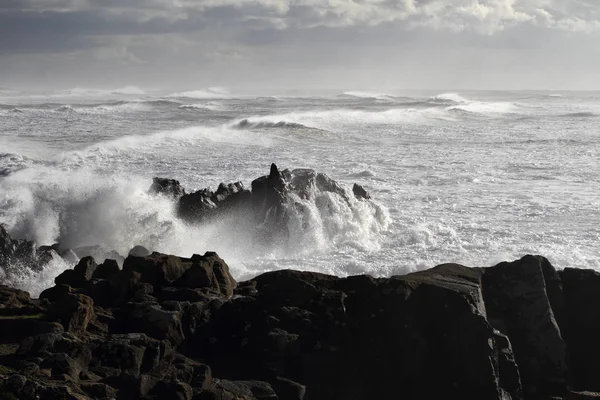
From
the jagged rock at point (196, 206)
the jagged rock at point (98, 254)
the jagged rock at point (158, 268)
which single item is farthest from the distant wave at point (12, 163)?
the jagged rock at point (158, 268)

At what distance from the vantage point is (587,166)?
2630 cm

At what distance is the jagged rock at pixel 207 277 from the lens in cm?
911

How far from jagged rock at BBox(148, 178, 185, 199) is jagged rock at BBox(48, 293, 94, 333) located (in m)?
7.74

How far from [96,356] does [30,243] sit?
5363 millimetres

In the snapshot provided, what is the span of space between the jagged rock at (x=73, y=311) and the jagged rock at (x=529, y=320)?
432cm

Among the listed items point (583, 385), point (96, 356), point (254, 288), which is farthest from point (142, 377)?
point (583, 385)

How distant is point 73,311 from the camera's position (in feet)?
26.3

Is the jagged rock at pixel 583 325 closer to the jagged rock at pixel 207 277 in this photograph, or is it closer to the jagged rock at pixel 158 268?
the jagged rock at pixel 207 277

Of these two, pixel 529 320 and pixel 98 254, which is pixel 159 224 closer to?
pixel 98 254

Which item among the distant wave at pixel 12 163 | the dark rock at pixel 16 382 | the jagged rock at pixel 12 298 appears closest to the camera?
the dark rock at pixel 16 382

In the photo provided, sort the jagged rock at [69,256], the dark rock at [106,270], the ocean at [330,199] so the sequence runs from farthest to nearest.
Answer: the ocean at [330,199] < the jagged rock at [69,256] < the dark rock at [106,270]

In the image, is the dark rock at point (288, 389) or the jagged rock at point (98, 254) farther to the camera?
the jagged rock at point (98, 254)

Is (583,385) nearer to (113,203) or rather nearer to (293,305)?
(293,305)

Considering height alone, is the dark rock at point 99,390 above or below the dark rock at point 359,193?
below
